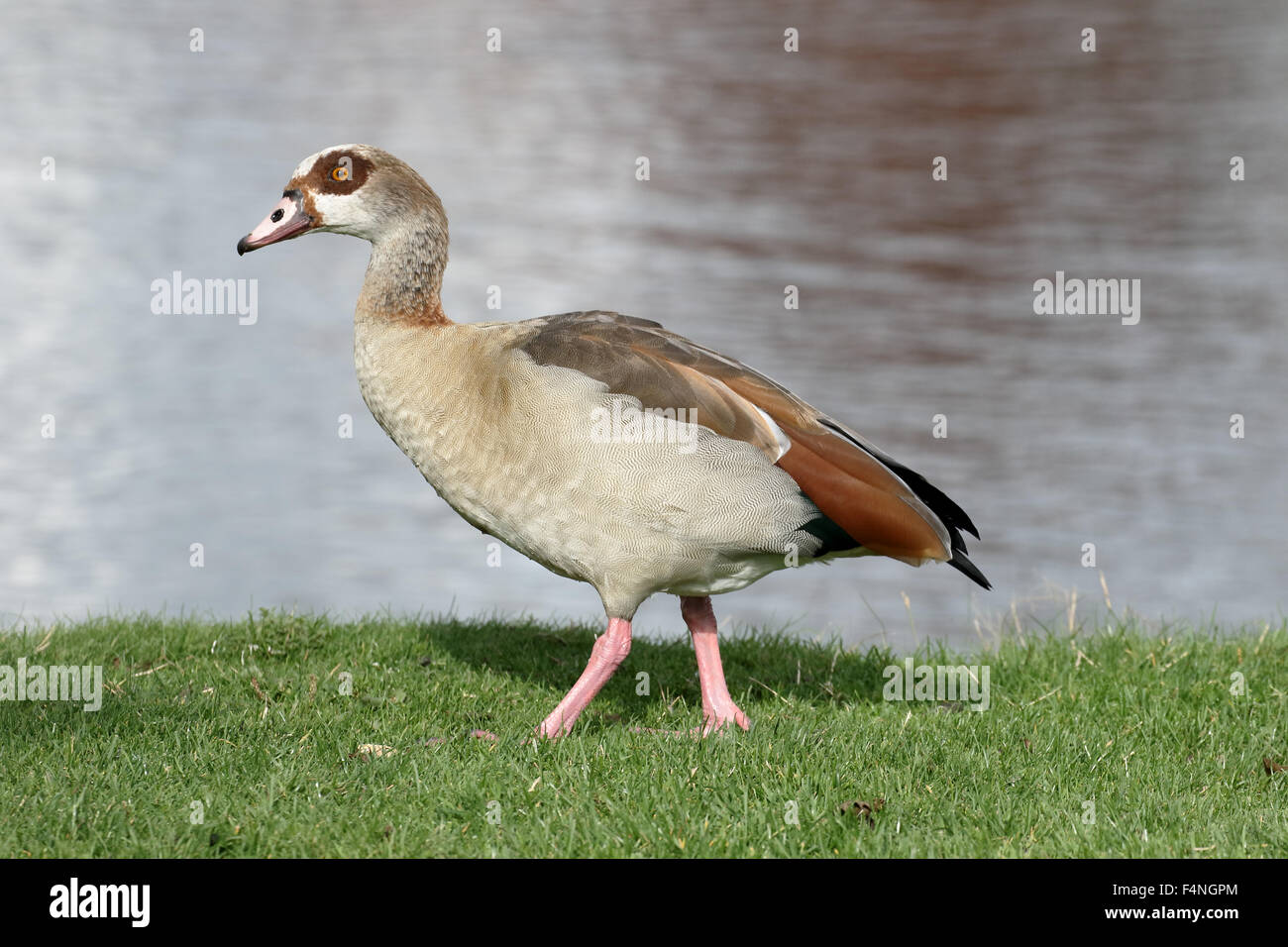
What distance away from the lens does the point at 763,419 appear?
5.12 meters

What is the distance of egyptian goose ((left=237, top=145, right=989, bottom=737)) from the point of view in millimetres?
4996

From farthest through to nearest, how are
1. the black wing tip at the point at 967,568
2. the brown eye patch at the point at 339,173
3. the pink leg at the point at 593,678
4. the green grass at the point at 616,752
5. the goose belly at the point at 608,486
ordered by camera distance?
the brown eye patch at the point at 339,173
the black wing tip at the point at 967,568
the pink leg at the point at 593,678
the goose belly at the point at 608,486
the green grass at the point at 616,752

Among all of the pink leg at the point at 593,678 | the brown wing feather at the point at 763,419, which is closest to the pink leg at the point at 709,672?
the pink leg at the point at 593,678

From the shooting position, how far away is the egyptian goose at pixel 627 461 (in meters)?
5.00

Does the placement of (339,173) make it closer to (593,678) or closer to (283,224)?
(283,224)

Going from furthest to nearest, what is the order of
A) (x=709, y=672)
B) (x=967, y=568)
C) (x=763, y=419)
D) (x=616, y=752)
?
(x=709, y=672) → (x=967, y=568) → (x=763, y=419) → (x=616, y=752)

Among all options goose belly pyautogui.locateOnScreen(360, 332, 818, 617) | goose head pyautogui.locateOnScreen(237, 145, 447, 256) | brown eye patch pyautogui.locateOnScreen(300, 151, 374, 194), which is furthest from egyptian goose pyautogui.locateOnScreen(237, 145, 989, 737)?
brown eye patch pyautogui.locateOnScreen(300, 151, 374, 194)

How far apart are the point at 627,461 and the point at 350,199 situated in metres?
1.81

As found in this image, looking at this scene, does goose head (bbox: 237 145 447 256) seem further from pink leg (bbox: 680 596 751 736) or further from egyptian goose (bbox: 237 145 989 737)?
pink leg (bbox: 680 596 751 736)

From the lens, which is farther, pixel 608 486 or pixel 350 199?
pixel 350 199

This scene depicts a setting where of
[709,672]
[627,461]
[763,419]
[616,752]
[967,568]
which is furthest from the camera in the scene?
[709,672]

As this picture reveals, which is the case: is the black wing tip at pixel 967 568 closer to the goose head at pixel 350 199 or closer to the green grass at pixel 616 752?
the green grass at pixel 616 752

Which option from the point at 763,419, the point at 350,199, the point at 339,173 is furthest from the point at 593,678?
the point at 339,173

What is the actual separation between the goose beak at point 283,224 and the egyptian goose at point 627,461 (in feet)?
1.68
